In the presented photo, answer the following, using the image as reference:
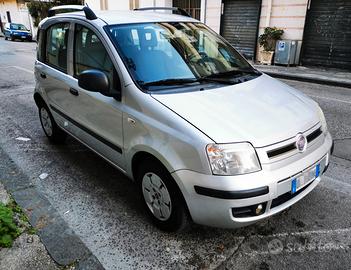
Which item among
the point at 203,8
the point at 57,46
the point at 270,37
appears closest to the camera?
the point at 57,46

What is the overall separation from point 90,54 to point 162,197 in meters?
1.65

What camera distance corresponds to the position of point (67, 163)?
4.16 m

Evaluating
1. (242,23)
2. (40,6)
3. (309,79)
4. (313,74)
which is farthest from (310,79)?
(40,6)

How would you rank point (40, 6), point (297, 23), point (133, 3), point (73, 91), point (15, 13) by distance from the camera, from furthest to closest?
1. point (15, 13)
2. point (40, 6)
3. point (133, 3)
4. point (297, 23)
5. point (73, 91)

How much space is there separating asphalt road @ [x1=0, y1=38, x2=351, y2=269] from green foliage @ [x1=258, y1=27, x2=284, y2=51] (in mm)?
9307

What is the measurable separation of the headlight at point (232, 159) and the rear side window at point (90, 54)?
3.99 feet

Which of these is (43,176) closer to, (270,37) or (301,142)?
(301,142)

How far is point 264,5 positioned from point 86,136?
11829 millimetres

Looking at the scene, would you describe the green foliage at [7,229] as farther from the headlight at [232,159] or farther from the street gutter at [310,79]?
the street gutter at [310,79]

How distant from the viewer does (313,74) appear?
10812 mm

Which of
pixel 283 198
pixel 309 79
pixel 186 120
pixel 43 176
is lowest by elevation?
pixel 309 79

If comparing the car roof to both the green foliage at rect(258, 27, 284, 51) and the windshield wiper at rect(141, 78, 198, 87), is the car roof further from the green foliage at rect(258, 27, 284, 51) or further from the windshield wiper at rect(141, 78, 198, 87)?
the green foliage at rect(258, 27, 284, 51)

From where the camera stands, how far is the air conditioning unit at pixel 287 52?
1230 centimetres

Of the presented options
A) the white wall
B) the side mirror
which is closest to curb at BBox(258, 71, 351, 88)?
the white wall
